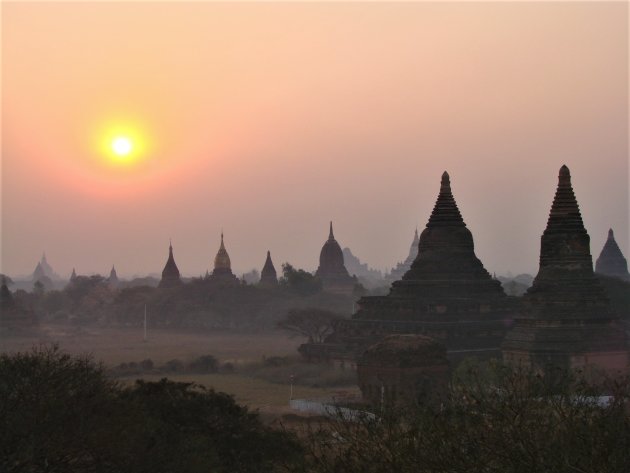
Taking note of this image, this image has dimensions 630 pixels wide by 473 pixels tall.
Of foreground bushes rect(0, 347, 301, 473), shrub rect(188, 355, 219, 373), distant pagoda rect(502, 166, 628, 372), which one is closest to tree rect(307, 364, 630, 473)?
foreground bushes rect(0, 347, 301, 473)

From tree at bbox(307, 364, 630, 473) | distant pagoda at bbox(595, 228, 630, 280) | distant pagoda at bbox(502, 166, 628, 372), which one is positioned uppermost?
distant pagoda at bbox(595, 228, 630, 280)

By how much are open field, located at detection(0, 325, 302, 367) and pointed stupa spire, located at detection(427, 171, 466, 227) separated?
1523cm

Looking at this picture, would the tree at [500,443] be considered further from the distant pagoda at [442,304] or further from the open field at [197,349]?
the distant pagoda at [442,304]

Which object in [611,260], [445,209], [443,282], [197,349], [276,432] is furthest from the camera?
[611,260]

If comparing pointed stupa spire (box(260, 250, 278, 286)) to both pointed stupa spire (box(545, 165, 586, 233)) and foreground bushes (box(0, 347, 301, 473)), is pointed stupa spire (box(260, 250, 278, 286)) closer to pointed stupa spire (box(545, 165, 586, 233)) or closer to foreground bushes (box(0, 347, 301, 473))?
pointed stupa spire (box(545, 165, 586, 233))

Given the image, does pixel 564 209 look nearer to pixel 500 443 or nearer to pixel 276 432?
pixel 276 432

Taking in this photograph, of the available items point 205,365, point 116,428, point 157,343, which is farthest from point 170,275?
point 116,428

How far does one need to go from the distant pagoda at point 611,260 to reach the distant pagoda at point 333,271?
79.8ft

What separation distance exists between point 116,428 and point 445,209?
36.9m

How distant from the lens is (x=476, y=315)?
53.3m

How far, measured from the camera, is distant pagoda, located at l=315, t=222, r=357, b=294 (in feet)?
370

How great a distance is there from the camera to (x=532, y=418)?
1756 centimetres

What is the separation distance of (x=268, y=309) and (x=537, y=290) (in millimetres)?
51696

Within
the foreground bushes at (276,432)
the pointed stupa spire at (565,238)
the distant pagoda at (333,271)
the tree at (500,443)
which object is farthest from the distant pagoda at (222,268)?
the tree at (500,443)
